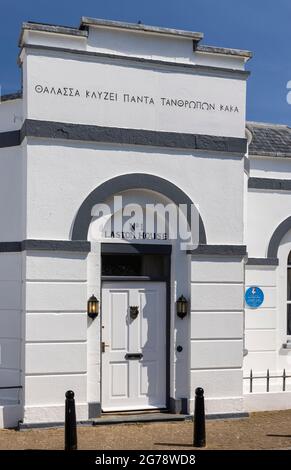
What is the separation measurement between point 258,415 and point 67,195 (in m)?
4.96

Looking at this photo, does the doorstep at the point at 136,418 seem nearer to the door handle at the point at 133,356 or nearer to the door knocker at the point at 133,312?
the door handle at the point at 133,356

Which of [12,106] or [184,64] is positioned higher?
[184,64]

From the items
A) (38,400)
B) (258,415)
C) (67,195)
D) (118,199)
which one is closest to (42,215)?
(67,195)

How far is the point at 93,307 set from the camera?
10.7 metres

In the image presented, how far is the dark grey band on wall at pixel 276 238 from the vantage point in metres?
13.7

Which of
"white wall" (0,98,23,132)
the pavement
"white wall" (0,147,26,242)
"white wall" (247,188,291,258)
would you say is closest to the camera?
the pavement

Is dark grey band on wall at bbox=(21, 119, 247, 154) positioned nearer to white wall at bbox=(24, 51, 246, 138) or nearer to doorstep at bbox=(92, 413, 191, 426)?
white wall at bbox=(24, 51, 246, 138)

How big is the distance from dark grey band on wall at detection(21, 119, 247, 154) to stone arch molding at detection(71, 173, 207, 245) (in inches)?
23.2

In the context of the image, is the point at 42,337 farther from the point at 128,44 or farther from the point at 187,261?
the point at 128,44

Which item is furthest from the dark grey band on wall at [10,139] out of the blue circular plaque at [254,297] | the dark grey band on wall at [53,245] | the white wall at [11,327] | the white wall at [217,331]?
the blue circular plaque at [254,297]

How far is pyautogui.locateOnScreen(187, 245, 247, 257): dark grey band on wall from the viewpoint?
36.6 ft

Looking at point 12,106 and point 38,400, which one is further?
point 12,106

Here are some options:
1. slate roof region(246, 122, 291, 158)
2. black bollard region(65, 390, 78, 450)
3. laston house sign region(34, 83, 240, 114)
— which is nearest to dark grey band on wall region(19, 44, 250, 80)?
laston house sign region(34, 83, 240, 114)

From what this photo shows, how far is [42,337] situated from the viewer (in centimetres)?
1037
